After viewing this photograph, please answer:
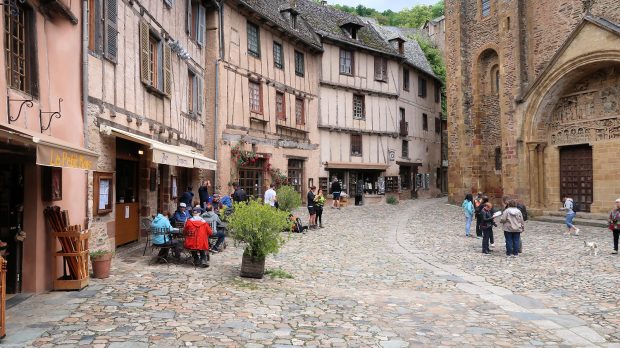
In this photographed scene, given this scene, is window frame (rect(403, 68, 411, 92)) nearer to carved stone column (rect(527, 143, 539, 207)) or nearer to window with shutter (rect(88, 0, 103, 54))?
carved stone column (rect(527, 143, 539, 207))

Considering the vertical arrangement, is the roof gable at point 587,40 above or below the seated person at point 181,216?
above

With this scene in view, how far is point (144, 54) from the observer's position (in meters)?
10.1

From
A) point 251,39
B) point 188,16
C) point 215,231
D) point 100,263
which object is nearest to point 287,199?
point 215,231

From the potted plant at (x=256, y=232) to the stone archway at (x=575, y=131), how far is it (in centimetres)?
1446

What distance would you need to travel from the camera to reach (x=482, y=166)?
23.0m

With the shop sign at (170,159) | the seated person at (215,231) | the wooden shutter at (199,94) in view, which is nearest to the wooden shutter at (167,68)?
the shop sign at (170,159)

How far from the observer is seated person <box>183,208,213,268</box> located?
8.05 m

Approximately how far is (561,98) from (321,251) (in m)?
13.7

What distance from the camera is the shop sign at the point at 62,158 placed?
4621 mm

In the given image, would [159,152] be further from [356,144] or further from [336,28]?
[336,28]

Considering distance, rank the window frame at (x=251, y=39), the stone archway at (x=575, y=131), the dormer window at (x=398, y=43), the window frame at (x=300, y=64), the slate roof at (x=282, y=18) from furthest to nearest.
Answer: the dormer window at (x=398, y=43)
the window frame at (x=300, y=64)
the window frame at (x=251, y=39)
the slate roof at (x=282, y=18)
the stone archway at (x=575, y=131)

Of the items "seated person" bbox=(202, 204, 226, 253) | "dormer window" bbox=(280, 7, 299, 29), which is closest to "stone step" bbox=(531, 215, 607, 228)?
"seated person" bbox=(202, 204, 226, 253)

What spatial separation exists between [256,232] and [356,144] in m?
19.1

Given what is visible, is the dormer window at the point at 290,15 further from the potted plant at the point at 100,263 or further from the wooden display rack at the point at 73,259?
the wooden display rack at the point at 73,259
